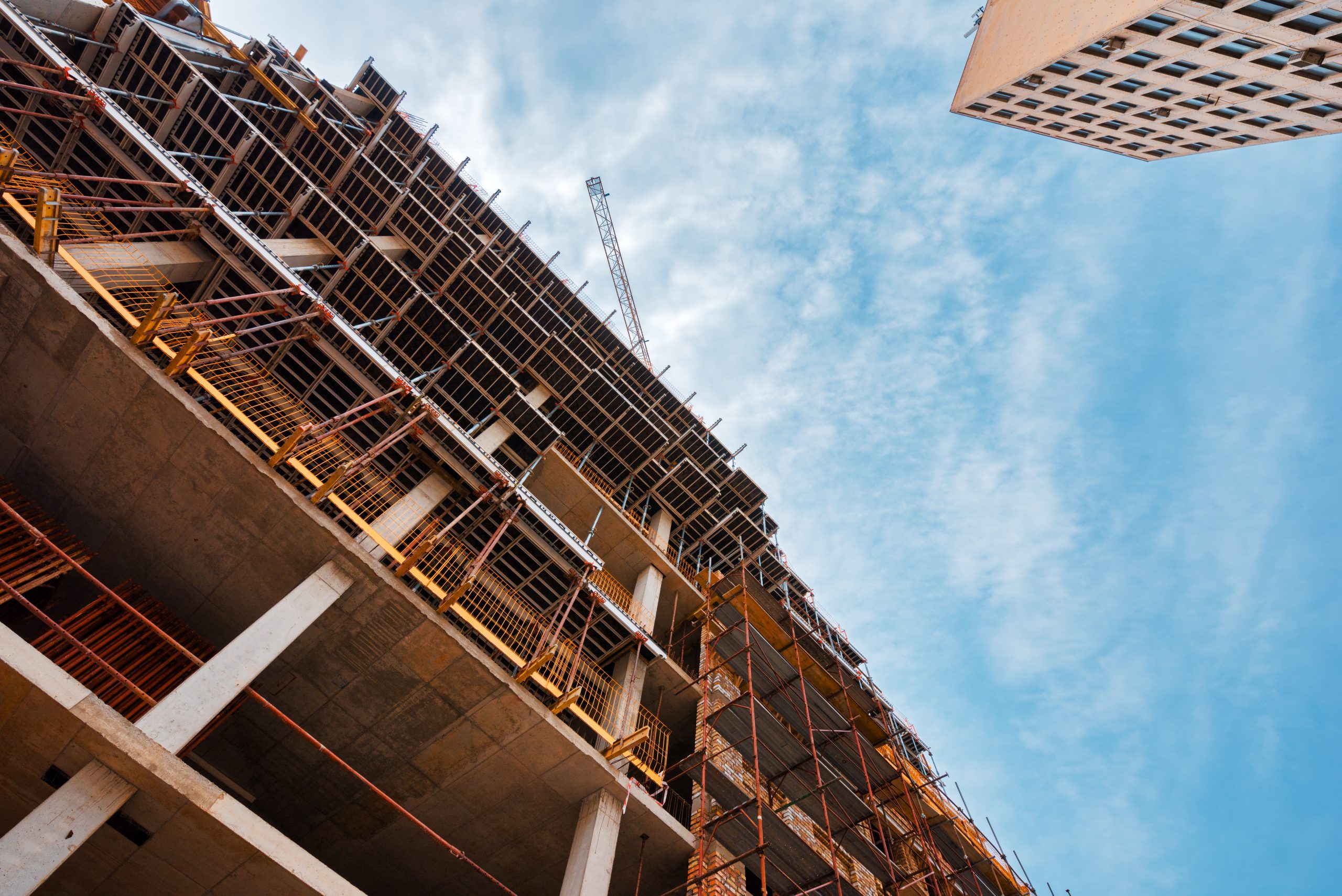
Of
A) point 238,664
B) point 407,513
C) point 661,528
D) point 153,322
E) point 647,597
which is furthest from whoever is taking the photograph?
point 661,528

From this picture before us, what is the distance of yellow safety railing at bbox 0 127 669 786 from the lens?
476 inches

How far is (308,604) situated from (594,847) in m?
6.00

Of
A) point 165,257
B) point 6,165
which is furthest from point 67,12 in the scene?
point 6,165

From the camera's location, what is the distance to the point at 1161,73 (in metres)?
26.0

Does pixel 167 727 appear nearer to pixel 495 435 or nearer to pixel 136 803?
pixel 136 803

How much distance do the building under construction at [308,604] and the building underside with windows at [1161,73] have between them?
2177 centimetres

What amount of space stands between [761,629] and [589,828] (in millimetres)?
10452

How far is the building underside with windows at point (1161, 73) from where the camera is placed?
21.0 metres

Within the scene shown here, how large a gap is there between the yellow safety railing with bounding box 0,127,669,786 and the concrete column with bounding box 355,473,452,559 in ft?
0.40

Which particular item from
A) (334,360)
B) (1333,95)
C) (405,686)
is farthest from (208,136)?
(1333,95)

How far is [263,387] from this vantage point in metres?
14.8

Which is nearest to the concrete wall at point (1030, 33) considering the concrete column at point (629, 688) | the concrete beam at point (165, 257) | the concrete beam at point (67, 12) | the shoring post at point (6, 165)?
the concrete column at point (629, 688)

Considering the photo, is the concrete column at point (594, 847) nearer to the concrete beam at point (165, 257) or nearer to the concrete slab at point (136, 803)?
the concrete slab at point (136, 803)

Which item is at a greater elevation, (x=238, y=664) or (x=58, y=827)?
(x=238, y=664)
